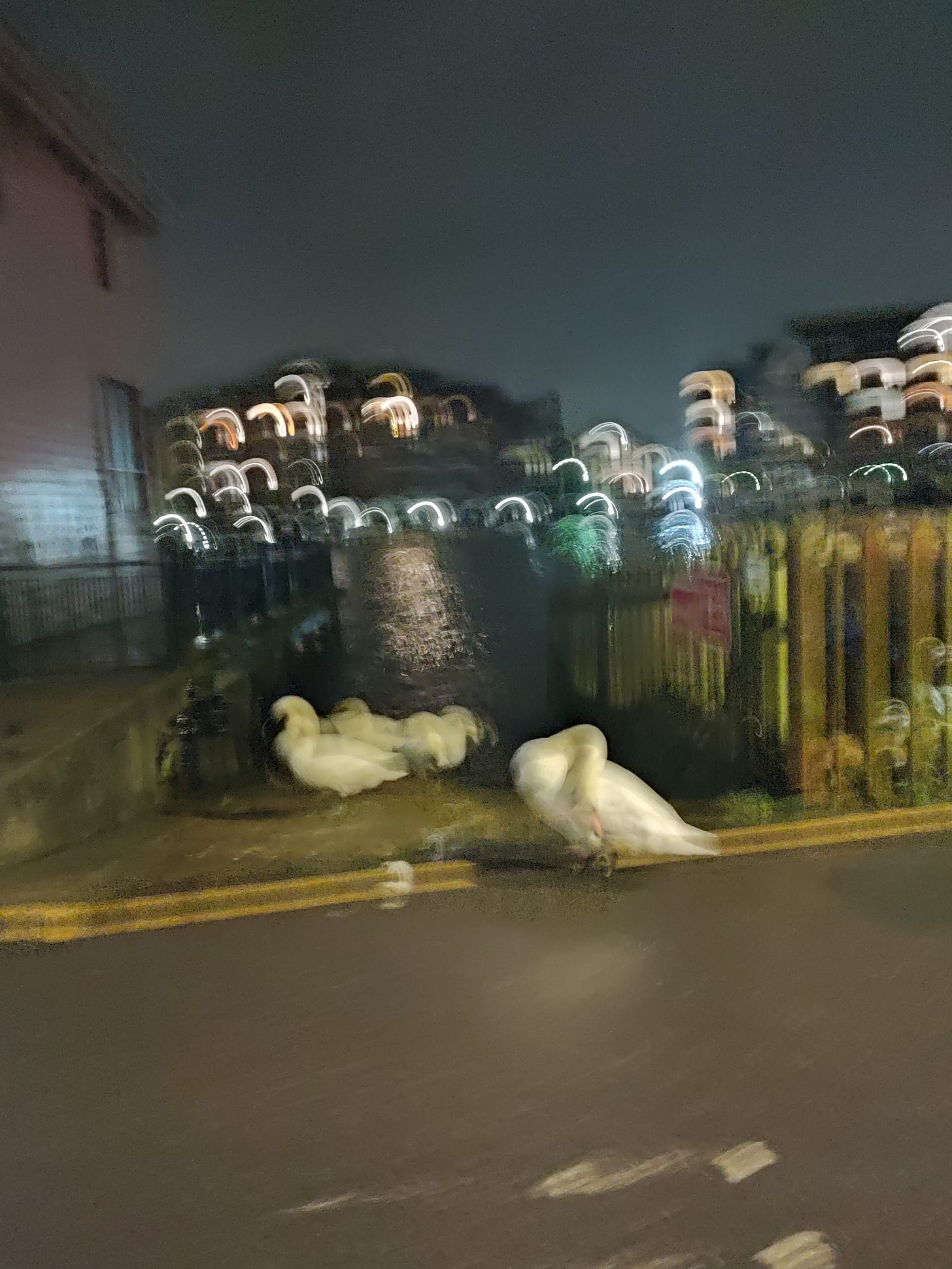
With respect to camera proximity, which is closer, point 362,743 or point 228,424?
point 362,743

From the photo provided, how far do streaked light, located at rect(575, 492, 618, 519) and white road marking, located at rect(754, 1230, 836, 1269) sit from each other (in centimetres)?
1190

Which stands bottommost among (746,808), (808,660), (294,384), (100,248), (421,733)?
(746,808)

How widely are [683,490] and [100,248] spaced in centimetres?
732

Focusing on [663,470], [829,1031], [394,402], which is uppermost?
[394,402]

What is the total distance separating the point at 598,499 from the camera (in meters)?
14.0

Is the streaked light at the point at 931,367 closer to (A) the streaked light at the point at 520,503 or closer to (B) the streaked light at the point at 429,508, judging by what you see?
(A) the streaked light at the point at 520,503

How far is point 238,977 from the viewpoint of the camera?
150 inches

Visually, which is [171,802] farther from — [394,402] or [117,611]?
[394,402]

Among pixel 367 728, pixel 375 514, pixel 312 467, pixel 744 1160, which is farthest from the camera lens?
pixel 375 514

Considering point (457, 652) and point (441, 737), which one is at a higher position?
point (457, 652)

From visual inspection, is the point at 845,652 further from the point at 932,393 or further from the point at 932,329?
the point at 932,393

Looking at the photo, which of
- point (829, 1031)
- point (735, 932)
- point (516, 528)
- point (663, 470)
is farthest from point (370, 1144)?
point (516, 528)

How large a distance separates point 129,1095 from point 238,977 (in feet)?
2.51

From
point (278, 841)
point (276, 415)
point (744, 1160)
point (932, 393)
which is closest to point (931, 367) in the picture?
point (932, 393)
